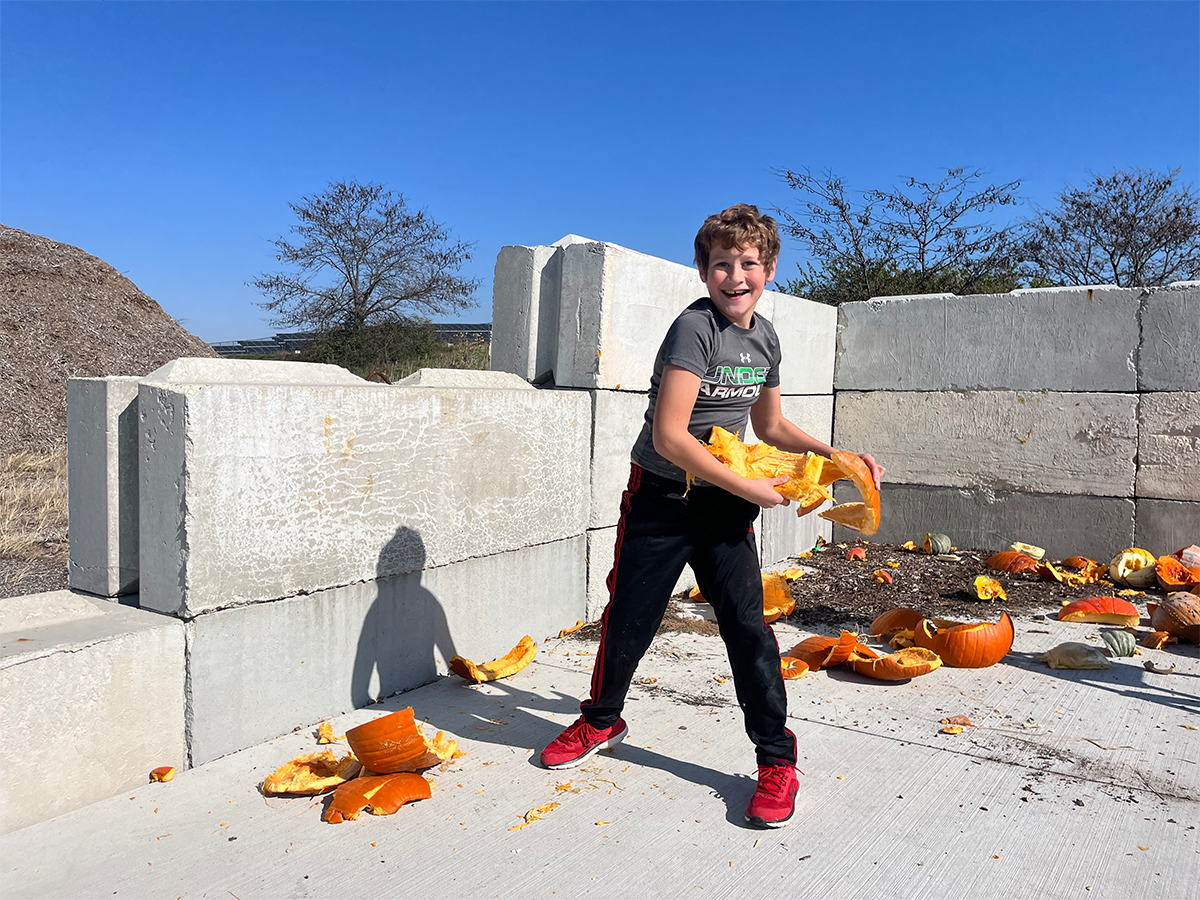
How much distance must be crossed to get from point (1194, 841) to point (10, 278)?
16715mm

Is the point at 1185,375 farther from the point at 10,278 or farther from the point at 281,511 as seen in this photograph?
the point at 10,278

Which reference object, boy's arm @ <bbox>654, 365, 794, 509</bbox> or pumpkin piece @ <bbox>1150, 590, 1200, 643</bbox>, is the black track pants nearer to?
boy's arm @ <bbox>654, 365, 794, 509</bbox>

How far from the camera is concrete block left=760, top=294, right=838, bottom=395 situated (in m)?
6.19

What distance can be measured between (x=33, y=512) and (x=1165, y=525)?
7798 millimetres

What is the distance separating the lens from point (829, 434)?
716 cm

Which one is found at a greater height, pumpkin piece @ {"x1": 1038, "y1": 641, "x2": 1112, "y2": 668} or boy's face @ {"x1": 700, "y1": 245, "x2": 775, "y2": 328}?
boy's face @ {"x1": 700, "y1": 245, "x2": 775, "y2": 328}

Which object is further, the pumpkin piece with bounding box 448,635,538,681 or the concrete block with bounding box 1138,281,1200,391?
the concrete block with bounding box 1138,281,1200,391

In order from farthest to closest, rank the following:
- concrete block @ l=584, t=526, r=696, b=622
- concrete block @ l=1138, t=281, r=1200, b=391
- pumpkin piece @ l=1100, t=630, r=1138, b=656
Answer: concrete block @ l=1138, t=281, r=1200, b=391
concrete block @ l=584, t=526, r=696, b=622
pumpkin piece @ l=1100, t=630, r=1138, b=656

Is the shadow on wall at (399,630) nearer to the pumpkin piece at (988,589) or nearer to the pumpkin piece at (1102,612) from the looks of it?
the pumpkin piece at (988,589)

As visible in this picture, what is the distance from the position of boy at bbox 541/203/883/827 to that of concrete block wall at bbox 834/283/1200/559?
4193mm

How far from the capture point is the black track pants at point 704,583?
2797 mm

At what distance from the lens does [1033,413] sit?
6406 millimetres

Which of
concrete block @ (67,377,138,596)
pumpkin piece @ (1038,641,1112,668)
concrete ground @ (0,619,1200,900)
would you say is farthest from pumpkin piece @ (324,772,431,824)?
pumpkin piece @ (1038,641,1112,668)

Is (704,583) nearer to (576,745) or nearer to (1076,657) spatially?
(576,745)
